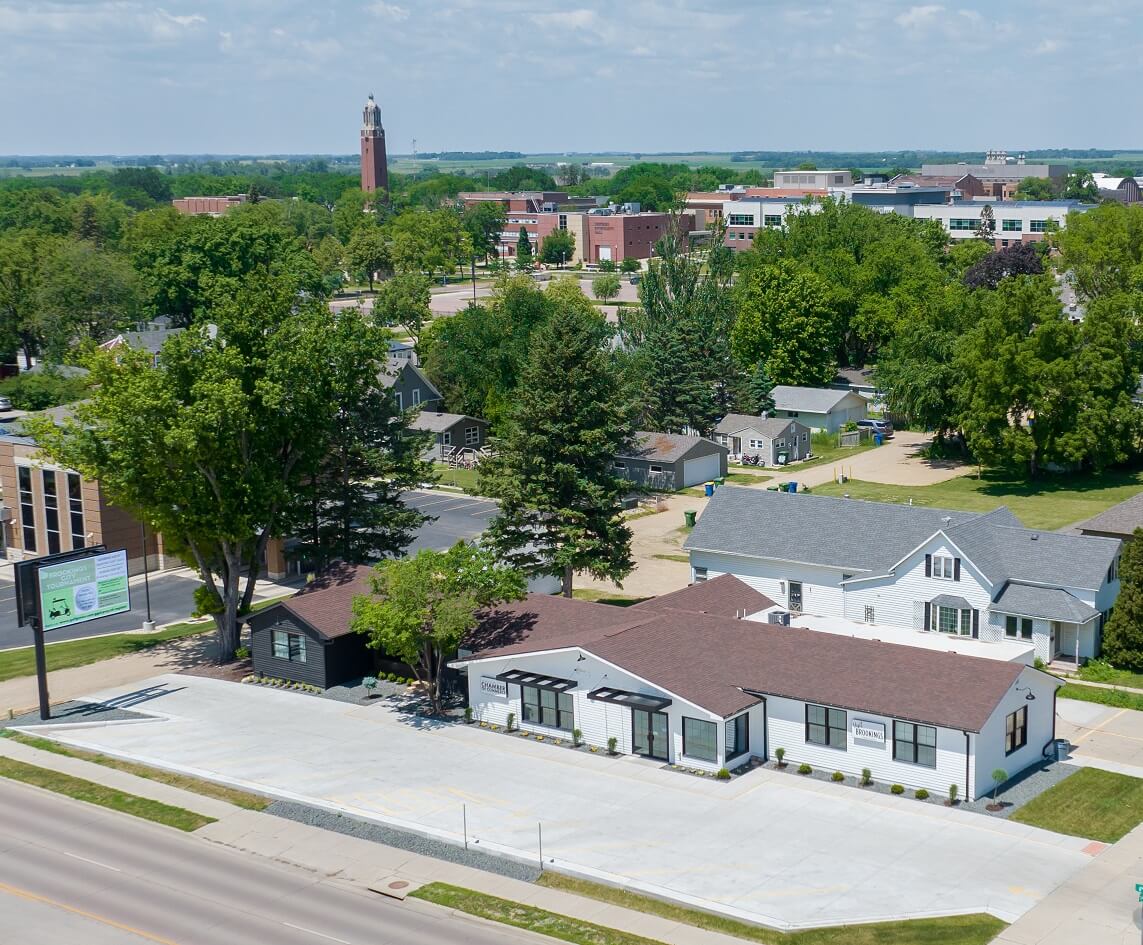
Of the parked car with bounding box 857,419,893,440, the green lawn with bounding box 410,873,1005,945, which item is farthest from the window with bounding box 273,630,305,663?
the parked car with bounding box 857,419,893,440

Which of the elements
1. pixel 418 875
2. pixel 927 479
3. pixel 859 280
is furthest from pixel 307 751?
pixel 859 280

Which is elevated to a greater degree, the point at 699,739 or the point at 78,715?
the point at 699,739

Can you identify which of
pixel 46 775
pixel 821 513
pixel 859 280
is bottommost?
pixel 46 775

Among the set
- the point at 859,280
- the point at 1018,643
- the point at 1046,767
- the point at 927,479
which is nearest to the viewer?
the point at 1046,767

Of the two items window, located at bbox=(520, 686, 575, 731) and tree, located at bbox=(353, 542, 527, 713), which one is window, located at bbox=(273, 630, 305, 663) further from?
window, located at bbox=(520, 686, 575, 731)

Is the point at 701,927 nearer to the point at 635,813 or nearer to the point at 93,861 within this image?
the point at 635,813

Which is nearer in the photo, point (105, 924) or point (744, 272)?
point (105, 924)

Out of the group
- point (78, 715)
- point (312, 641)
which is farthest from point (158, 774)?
Result: point (312, 641)

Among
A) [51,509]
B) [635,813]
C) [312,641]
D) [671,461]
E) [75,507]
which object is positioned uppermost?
[75,507]

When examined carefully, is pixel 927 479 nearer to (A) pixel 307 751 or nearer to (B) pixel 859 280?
(B) pixel 859 280
